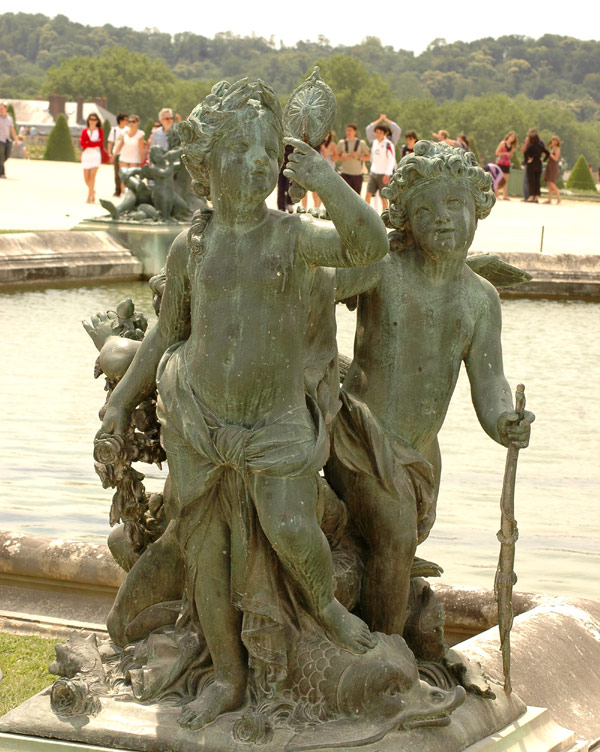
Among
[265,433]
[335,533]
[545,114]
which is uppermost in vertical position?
[265,433]

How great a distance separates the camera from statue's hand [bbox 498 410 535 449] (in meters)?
3.49

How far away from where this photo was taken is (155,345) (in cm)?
359

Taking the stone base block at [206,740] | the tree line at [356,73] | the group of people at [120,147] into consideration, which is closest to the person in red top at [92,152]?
the group of people at [120,147]

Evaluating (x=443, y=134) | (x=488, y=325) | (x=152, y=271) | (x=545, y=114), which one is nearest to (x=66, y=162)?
(x=443, y=134)

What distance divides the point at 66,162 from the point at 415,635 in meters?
39.4

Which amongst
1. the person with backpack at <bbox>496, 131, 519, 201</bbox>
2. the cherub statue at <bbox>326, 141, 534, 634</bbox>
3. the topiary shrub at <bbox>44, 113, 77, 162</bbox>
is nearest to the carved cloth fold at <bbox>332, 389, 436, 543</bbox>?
the cherub statue at <bbox>326, 141, 534, 634</bbox>

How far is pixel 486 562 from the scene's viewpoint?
6.41 metres

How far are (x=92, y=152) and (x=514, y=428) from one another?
18433 millimetres

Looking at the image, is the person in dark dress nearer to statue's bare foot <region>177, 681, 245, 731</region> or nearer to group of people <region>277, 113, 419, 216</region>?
group of people <region>277, 113, 419, 216</region>

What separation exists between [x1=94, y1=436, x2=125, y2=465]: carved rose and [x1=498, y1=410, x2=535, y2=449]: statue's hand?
37.8 inches

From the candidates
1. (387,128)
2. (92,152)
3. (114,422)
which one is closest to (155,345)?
(114,422)

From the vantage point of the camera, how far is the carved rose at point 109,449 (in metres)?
3.59

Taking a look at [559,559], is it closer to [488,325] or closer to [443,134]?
[488,325]

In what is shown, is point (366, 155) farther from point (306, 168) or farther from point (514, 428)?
point (306, 168)
